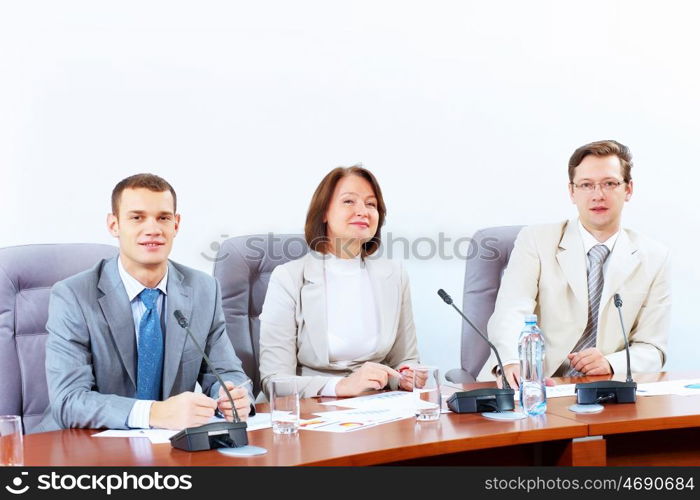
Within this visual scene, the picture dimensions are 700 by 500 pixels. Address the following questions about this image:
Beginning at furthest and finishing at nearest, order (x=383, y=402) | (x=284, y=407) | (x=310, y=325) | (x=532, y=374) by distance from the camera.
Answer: (x=310, y=325), (x=383, y=402), (x=532, y=374), (x=284, y=407)

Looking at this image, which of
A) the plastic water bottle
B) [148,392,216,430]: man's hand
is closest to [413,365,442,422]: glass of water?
the plastic water bottle

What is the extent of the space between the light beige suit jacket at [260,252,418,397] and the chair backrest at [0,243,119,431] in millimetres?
690

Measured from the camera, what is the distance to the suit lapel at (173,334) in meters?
2.29

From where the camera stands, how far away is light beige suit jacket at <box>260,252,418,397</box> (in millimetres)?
2818

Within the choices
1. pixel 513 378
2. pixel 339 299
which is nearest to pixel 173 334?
pixel 339 299

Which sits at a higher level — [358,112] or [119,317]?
[358,112]

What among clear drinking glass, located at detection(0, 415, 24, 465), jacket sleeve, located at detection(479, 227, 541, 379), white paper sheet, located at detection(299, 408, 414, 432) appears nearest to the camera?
clear drinking glass, located at detection(0, 415, 24, 465)

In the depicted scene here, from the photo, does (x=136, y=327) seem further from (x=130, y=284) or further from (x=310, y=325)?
(x=310, y=325)

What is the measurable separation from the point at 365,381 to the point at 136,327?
0.67 meters

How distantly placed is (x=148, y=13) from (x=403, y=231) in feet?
4.81

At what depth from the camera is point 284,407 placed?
1890 millimetres

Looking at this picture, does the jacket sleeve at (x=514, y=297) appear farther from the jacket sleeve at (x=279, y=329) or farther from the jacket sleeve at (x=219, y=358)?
the jacket sleeve at (x=219, y=358)

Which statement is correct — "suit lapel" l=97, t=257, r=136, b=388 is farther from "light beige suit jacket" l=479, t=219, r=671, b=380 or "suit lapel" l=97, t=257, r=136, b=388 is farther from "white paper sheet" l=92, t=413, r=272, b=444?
"light beige suit jacket" l=479, t=219, r=671, b=380

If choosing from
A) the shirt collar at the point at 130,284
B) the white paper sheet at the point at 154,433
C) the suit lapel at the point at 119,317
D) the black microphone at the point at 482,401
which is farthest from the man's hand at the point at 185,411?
the black microphone at the point at 482,401
